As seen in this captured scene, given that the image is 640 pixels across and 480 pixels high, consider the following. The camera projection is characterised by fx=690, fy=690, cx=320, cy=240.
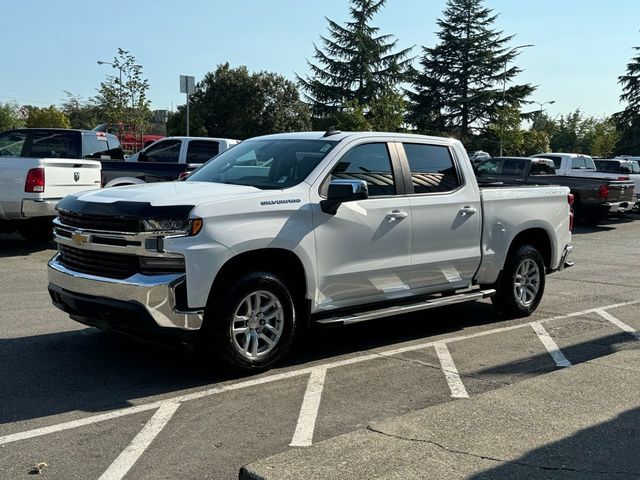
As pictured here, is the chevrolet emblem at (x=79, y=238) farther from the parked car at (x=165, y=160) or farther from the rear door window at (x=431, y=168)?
the parked car at (x=165, y=160)

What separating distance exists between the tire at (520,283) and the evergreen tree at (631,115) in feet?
180

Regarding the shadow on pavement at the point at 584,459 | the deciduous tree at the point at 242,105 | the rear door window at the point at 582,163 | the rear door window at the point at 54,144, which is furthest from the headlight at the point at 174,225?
the deciduous tree at the point at 242,105

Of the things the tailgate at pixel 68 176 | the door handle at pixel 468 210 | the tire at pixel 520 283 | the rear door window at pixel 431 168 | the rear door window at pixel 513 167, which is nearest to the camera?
the rear door window at pixel 431 168

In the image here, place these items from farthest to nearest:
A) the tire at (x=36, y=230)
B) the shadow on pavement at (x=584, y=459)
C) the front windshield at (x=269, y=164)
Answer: the tire at (x=36, y=230) → the front windshield at (x=269, y=164) → the shadow on pavement at (x=584, y=459)

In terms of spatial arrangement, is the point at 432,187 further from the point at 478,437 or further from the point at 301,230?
the point at 478,437

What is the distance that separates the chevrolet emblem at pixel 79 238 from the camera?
17.3 feet

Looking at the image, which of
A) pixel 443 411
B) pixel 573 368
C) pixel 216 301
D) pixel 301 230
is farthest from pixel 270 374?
pixel 573 368

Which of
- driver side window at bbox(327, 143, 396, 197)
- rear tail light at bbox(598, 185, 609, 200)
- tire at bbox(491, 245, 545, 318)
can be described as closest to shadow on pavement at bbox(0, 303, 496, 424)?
tire at bbox(491, 245, 545, 318)

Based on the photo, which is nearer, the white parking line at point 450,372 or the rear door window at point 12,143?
the white parking line at point 450,372

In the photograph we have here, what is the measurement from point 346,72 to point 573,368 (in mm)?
56837

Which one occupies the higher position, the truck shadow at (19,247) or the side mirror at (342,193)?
the side mirror at (342,193)

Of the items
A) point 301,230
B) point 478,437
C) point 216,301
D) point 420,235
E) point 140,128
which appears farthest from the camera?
point 140,128

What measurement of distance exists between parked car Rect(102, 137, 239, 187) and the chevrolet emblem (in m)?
8.56

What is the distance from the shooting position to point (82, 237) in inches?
209
